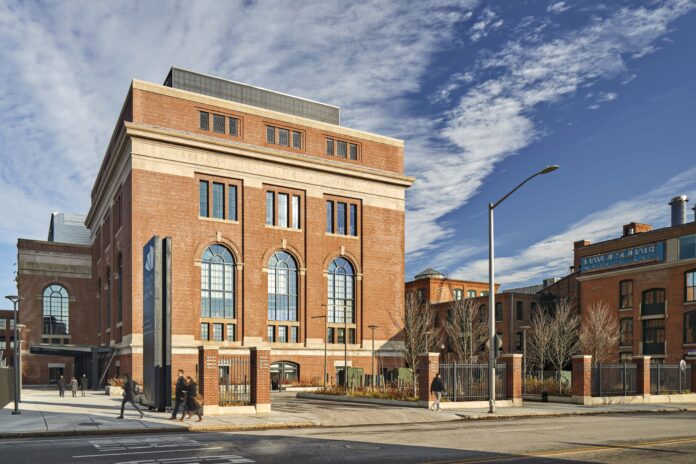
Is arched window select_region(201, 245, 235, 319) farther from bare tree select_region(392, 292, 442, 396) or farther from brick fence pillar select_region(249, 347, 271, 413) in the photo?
brick fence pillar select_region(249, 347, 271, 413)

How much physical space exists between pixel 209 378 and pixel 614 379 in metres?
23.1

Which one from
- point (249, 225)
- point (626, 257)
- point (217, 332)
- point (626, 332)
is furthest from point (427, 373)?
point (626, 257)

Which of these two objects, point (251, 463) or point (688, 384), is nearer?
point (251, 463)

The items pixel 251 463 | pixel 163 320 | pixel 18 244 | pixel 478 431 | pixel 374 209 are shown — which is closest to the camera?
pixel 251 463

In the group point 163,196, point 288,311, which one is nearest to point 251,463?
point 163,196

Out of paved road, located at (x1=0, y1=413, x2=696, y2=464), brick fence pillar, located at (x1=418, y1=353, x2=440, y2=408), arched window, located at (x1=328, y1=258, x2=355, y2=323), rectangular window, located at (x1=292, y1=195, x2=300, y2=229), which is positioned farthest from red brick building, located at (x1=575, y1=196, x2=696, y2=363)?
Answer: paved road, located at (x1=0, y1=413, x2=696, y2=464)

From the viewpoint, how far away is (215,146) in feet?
169

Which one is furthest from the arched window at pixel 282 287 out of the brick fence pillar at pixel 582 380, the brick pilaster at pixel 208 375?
the brick pilaster at pixel 208 375

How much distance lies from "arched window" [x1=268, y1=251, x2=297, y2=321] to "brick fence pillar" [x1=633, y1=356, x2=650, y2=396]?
95.1ft

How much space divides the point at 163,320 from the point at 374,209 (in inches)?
1434

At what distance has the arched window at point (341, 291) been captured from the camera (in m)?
58.2

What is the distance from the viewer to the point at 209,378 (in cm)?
2516

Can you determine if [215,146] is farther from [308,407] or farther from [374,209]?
[308,407]

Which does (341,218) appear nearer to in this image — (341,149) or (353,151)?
(341,149)
